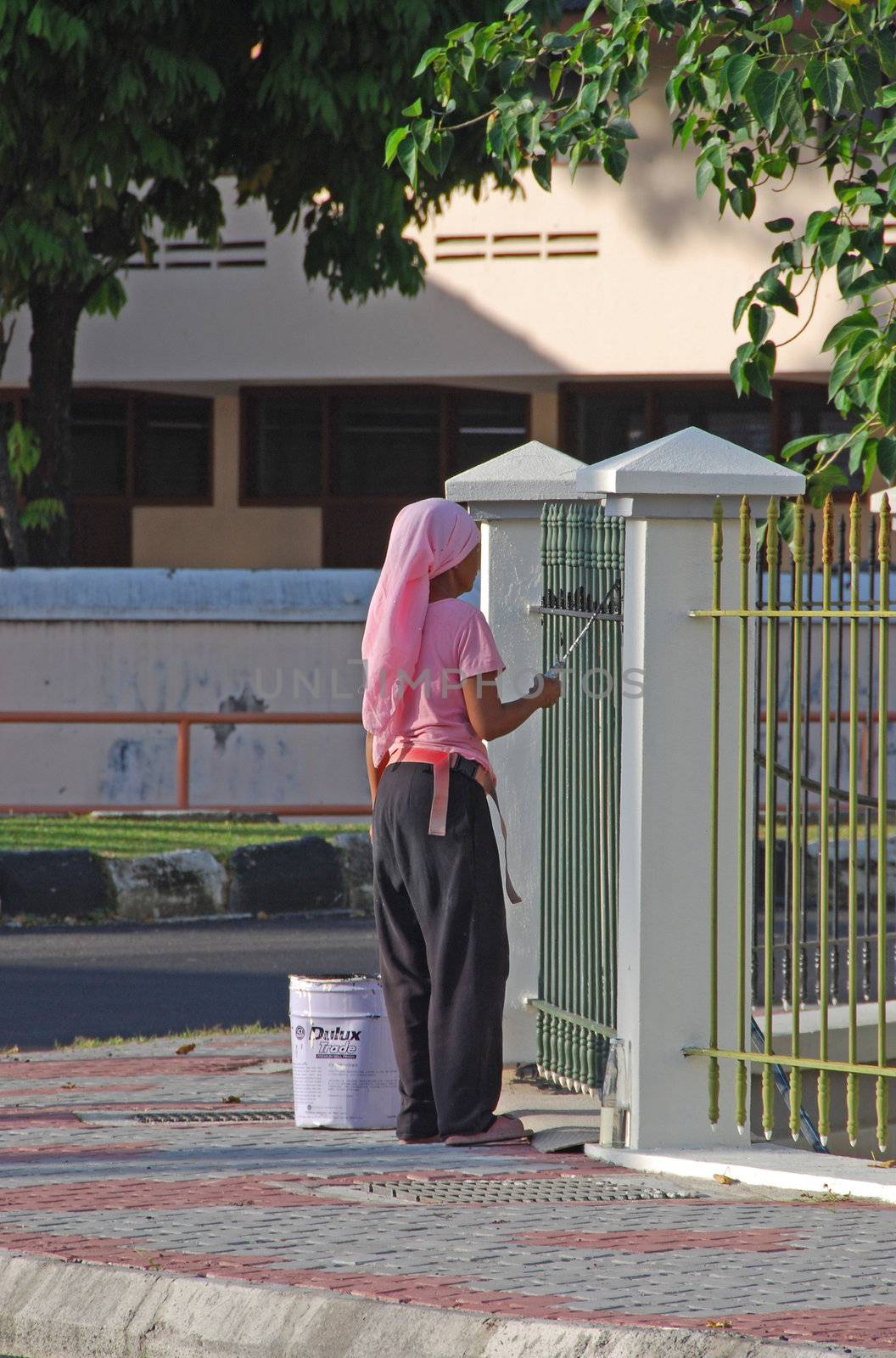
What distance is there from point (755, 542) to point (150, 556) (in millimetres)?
23221

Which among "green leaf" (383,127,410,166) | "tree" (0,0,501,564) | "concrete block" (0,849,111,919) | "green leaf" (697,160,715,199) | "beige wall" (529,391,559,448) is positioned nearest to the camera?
"green leaf" (697,160,715,199)

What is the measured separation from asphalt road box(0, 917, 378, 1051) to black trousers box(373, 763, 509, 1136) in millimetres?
3128

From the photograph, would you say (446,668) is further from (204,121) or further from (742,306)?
(204,121)

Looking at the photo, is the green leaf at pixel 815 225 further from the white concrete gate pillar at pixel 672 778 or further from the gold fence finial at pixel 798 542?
the white concrete gate pillar at pixel 672 778

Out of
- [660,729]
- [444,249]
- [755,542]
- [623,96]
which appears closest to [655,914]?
[660,729]

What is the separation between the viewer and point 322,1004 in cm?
732

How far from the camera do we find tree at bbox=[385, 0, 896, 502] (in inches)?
292

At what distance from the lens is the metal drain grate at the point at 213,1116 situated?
7.51 metres

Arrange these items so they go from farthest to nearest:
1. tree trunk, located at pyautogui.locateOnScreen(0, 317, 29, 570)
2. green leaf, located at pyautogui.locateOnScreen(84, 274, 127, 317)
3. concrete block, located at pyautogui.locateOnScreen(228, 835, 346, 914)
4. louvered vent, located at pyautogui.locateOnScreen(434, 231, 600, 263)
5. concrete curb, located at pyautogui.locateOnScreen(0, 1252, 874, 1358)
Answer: louvered vent, located at pyautogui.locateOnScreen(434, 231, 600, 263) < tree trunk, located at pyautogui.locateOnScreen(0, 317, 29, 570) < green leaf, located at pyautogui.locateOnScreen(84, 274, 127, 317) < concrete block, located at pyautogui.locateOnScreen(228, 835, 346, 914) < concrete curb, located at pyautogui.locateOnScreen(0, 1252, 874, 1358)

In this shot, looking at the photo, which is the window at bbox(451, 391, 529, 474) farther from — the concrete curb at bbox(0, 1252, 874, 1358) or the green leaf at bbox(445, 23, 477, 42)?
the concrete curb at bbox(0, 1252, 874, 1358)

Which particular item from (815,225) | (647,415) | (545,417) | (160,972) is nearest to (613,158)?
(815,225)

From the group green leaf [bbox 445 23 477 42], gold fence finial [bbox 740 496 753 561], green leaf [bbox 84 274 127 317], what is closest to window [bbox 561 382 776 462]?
green leaf [bbox 84 274 127 317]

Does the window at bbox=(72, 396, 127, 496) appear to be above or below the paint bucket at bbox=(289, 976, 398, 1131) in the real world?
above

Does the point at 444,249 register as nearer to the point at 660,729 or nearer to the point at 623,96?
the point at 623,96
